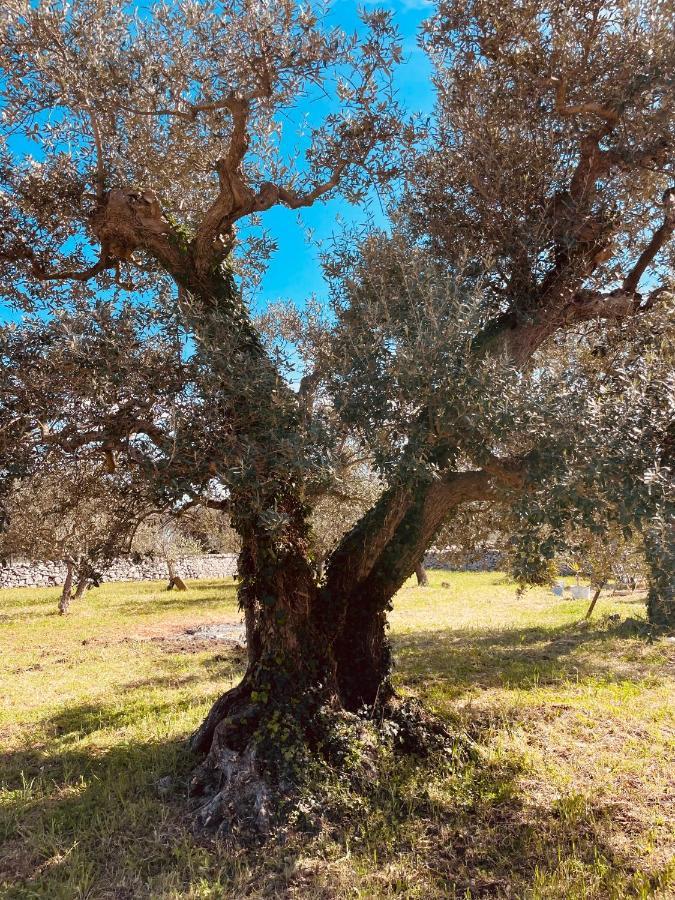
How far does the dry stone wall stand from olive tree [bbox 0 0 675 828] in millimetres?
23457

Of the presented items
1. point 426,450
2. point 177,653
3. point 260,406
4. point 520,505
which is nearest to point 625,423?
point 520,505

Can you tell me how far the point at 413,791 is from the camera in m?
6.72

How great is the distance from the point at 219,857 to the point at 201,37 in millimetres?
9188

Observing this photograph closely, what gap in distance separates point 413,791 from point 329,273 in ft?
21.0

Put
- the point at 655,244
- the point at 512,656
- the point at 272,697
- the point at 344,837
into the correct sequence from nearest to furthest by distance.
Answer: the point at 344,837 < the point at 272,697 < the point at 655,244 < the point at 512,656

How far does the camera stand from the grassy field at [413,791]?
211 inches

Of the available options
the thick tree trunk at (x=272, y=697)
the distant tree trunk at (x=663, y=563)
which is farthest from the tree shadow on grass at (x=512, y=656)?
the distant tree trunk at (x=663, y=563)

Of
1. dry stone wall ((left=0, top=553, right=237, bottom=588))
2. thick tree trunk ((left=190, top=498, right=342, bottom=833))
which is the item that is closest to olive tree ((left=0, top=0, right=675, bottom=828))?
thick tree trunk ((left=190, top=498, right=342, bottom=833))

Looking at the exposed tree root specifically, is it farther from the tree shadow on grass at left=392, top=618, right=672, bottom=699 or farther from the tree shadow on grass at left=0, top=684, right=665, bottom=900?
the tree shadow on grass at left=392, top=618, right=672, bottom=699

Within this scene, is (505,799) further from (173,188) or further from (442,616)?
(442,616)

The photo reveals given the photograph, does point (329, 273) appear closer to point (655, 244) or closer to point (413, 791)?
point (655, 244)

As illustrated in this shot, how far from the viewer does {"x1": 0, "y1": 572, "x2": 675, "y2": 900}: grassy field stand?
5.35m

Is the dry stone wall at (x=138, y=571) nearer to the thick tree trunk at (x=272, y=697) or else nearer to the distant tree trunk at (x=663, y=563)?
the thick tree trunk at (x=272, y=697)

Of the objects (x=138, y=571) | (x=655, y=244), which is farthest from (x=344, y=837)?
(x=138, y=571)
